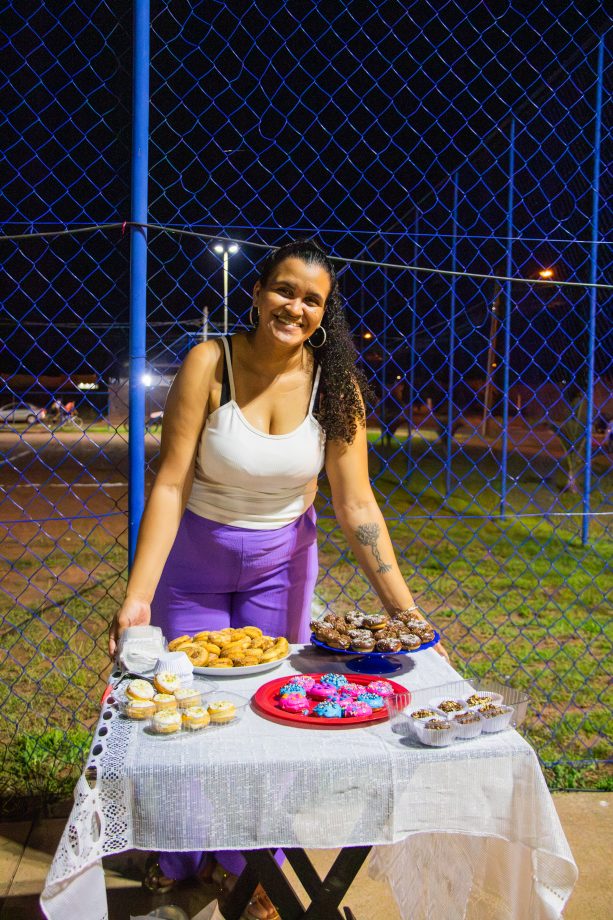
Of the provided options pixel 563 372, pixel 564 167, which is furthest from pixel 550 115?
pixel 563 372

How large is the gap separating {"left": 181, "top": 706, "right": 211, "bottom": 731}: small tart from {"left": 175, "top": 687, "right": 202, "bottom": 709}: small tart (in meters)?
0.03

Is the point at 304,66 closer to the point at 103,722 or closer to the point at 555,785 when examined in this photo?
the point at 103,722

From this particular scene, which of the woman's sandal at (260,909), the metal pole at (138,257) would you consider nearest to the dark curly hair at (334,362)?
the metal pole at (138,257)

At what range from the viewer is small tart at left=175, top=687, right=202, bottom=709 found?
5.10ft

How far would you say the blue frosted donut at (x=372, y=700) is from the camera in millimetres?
1605

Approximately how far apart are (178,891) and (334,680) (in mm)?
1150

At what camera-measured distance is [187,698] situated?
5.12 feet

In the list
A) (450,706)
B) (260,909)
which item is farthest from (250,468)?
(260,909)

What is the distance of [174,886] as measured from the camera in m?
2.36

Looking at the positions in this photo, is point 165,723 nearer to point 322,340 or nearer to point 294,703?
point 294,703

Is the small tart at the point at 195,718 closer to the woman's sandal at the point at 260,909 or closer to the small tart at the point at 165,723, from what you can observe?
the small tart at the point at 165,723

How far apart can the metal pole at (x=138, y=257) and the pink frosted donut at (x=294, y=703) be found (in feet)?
3.91

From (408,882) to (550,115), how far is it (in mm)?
8116

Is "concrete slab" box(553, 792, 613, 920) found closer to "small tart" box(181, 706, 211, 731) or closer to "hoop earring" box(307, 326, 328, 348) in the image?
"small tart" box(181, 706, 211, 731)
